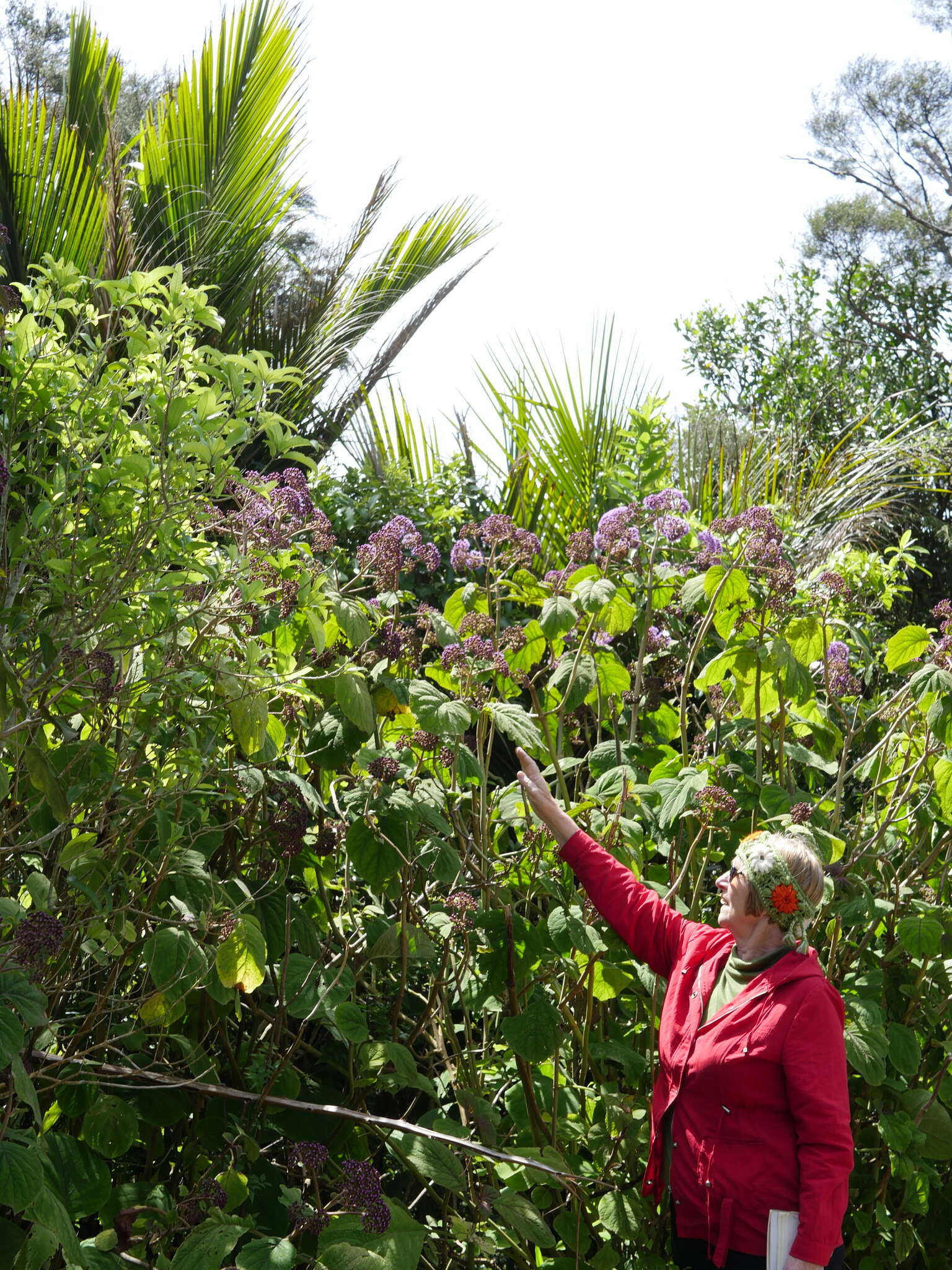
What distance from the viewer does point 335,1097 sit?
2688mm

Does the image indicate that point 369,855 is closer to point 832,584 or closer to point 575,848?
point 575,848

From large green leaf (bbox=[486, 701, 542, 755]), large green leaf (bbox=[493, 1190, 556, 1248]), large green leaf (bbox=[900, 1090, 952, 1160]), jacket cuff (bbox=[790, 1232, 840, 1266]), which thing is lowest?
large green leaf (bbox=[900, 1090, 952, 1160])

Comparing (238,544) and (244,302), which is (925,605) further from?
(238,544)

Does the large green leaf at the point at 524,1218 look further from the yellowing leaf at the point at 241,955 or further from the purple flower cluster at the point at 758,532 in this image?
the purple flower cluster at the point at 758,532

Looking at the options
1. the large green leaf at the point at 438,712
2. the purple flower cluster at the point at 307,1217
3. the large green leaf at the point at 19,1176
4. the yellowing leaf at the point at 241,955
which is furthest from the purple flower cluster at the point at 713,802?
the large green leaf at the point at 19,1176

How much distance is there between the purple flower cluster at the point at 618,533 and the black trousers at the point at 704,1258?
152cm

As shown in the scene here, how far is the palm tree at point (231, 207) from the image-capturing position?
5.26 meters

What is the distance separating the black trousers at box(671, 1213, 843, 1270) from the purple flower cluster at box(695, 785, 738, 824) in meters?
0.86

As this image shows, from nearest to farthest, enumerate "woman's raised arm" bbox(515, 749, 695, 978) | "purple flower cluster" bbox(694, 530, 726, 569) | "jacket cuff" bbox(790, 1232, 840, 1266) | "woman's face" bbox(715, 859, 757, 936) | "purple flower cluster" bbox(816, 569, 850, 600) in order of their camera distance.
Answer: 1. "jacket cuff" bbox(790, 1232, 840, 1266)
2. "woman's face" bbox(715, 859, 757, 936)
3. "woman's raised arm" bbox(515, 749, 695, 978)
4. "purple flower cluster" bbox(816, 569, 850, 600)
5. "purple flower cluster" bbox(694, 530, 726, 569)

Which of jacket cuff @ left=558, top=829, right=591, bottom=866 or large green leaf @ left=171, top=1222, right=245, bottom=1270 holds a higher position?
jacket cuff @ left=558, top=829, right=591, bottom=866

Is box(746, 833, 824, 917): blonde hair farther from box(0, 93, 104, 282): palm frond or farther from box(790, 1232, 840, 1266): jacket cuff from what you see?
box(0, 93, 104, 282): palm frond

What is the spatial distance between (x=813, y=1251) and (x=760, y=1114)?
259mm

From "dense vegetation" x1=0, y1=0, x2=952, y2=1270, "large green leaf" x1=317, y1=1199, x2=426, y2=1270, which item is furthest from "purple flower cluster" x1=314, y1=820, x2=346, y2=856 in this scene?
"large green leaf" x1=317, y1=1199, x2=426, y2=1270

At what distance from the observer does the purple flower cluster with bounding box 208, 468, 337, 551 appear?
7.22 ft
